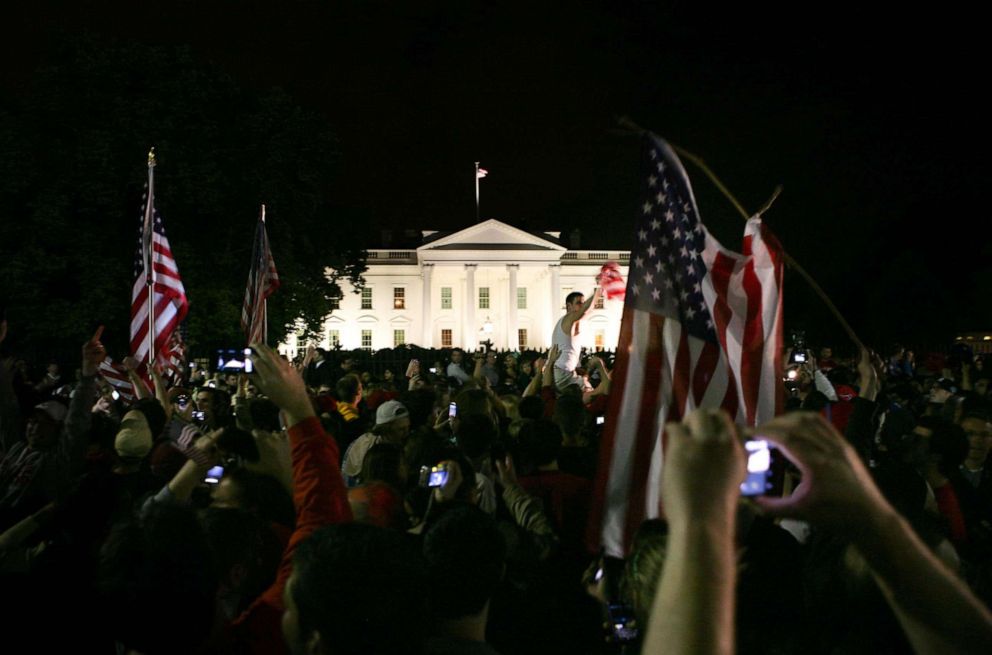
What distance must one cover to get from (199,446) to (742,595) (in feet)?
6.92

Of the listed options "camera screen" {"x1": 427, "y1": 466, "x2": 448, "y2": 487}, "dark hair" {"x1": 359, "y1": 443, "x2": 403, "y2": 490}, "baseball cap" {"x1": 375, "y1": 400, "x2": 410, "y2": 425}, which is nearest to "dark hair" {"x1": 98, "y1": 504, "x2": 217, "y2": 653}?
"camera screen" {"x1": 427, "y1": 466, "x2": 448, "y2": 487}

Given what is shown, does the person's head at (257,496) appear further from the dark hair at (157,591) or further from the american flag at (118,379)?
the american flag at (118,379)

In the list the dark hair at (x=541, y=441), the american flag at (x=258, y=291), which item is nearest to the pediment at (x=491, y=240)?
the american flag at (x=258, y=291)

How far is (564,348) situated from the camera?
29.0 feet

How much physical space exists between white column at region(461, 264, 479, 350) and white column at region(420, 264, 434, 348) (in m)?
2.89

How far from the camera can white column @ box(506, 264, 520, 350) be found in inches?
2653

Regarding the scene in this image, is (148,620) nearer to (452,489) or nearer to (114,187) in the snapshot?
(452,489)

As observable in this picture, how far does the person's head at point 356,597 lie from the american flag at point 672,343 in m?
1.99

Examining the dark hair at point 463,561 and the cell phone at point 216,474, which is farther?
the cell phone at point 216,474

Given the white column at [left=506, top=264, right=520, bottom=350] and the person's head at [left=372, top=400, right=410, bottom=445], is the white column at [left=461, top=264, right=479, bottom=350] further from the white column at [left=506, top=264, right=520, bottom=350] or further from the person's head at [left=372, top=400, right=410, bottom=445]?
the person's head at [left=372, top=400, right=410, bottom=445]

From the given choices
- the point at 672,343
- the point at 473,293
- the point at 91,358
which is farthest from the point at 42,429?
the point at 473,293

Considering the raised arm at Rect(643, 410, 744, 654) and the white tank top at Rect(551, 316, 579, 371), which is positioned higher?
the white tank top at Rect(551, 316, 579, 371)

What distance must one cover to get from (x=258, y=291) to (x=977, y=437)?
1010 cm

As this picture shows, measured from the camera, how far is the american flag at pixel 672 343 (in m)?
3.67
